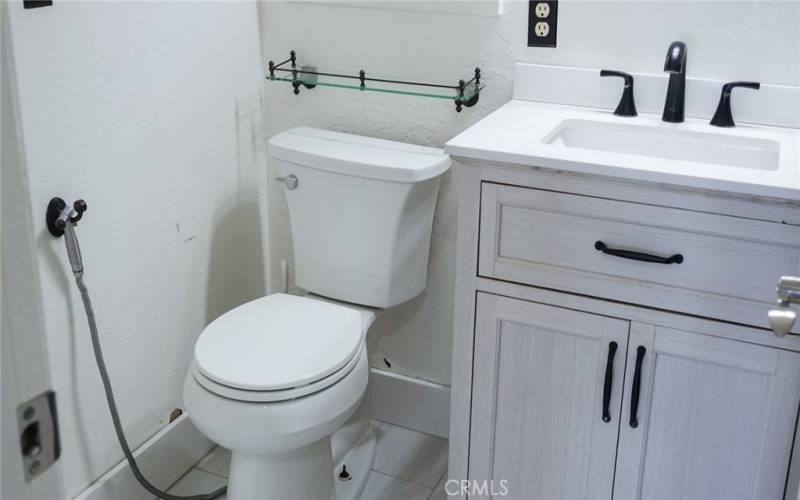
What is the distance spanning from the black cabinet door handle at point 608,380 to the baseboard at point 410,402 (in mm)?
684

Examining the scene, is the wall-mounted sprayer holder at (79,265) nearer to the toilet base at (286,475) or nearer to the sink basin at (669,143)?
the toilet base at (286,475)

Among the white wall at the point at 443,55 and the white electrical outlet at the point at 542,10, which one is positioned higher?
the white electrical outlet at the point at 542,10

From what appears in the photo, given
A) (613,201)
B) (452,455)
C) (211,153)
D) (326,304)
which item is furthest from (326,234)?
(613,201)

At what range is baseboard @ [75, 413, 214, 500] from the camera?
6.36 feet

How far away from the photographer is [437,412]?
7.55 ft

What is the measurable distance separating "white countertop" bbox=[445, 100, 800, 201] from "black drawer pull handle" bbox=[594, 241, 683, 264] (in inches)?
5.3

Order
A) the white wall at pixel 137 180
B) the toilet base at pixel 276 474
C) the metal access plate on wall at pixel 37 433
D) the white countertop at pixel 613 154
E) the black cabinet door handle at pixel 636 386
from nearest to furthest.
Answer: the metal access plate on wall at pixel 37 433 < the white countertop at pixel 613 154 < the black cabinet door handle at pixel 636 386 < the white wall at pixel 137 180 < the toilet base at pixel 276 474

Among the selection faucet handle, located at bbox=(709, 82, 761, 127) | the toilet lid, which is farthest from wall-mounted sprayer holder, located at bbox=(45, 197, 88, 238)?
faucet handle, located at bbox=(709, 82, 761, 127)

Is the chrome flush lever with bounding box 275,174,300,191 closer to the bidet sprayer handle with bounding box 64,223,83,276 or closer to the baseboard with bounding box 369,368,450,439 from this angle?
the bidet sprayer handle with bounding box 64,223,83,276

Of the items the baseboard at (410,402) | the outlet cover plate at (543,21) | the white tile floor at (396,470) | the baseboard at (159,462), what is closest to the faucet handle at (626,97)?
the outlet cover plate at (543,21)

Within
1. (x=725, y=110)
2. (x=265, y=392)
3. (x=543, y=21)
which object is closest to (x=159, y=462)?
(x=265, y=392)

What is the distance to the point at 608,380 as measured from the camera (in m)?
1.61

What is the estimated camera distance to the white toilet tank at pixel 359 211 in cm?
193

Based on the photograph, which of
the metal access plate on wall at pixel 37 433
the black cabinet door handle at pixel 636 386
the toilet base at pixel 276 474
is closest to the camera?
the metal access plate on wall at pixel 37 433
